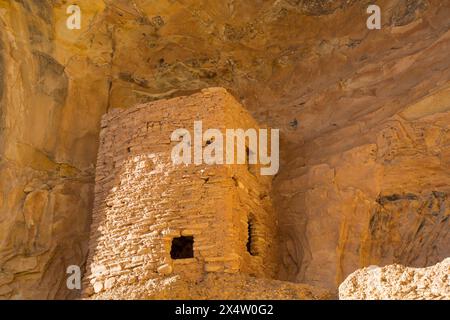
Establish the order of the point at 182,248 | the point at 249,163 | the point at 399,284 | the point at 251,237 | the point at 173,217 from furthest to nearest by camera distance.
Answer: the point at 249,163
the point at 251,237
the point at 182,248
the point at 173,217
the point at 399,284

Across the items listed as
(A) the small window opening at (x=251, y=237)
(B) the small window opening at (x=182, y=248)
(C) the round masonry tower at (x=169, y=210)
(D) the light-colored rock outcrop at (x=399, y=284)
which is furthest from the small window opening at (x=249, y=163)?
(D) the light-colored rock outcrop at (x=399, y=284)

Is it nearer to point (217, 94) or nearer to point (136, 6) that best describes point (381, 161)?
point (217, 94)

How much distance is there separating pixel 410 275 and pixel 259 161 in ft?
12.8

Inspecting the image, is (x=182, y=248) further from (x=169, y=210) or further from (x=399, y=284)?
(x=399, y=284)

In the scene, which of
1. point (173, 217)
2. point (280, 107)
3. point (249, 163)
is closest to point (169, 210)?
point (173, 217)

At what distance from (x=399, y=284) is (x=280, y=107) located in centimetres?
552

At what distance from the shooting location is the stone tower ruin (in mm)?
8711

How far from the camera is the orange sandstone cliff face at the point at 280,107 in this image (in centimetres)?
1034

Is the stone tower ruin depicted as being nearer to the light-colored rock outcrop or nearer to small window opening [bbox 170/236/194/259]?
small window opening [bbox 170/236/194/259]

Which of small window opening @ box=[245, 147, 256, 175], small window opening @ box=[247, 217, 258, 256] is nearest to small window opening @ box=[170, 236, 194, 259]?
small window opening @ box=[247, 217, 258, 256]

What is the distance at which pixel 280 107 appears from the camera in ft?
40.6

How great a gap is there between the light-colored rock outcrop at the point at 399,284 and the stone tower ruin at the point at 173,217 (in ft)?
3.31

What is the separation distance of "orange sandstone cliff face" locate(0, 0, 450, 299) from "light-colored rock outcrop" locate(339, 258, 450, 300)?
236cm

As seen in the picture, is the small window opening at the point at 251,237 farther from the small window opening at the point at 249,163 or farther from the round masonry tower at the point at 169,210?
the small window opening at the point at 249,163
